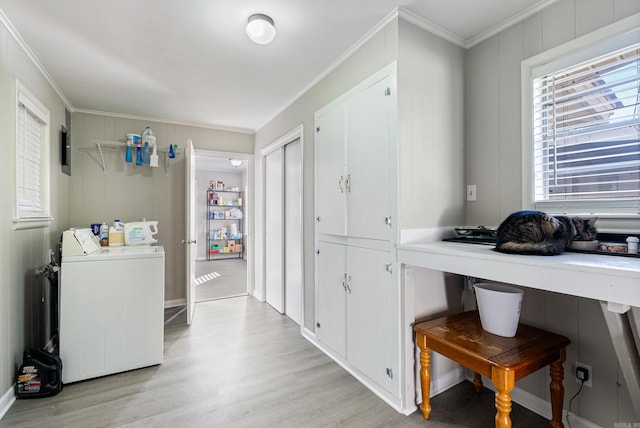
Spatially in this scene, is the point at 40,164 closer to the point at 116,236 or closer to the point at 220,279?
the point at 116,236

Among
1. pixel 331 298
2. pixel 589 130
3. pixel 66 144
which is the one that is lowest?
pixel 331 298

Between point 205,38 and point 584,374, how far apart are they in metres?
3.10

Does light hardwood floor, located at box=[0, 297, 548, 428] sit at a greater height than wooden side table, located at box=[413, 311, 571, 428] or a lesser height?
lesser

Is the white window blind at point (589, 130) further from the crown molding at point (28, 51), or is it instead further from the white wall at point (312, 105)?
the crown molding at point (28, 51)

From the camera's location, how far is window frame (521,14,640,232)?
1.46 m

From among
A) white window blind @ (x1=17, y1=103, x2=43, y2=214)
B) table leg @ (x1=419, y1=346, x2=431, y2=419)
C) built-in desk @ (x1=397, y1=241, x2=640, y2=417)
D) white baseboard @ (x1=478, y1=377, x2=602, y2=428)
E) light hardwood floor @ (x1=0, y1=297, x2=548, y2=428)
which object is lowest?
light hardwood floor @ (x1=0, y1=297, x2=548, y2=428)

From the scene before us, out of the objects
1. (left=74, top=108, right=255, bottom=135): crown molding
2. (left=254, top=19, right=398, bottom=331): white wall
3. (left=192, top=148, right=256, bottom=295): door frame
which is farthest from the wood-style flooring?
(left=74, top=108, right=255, bottom=135): crown molding

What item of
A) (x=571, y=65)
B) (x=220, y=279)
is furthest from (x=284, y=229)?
(x=571, y=65)

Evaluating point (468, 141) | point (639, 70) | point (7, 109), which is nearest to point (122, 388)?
point (7, 109)

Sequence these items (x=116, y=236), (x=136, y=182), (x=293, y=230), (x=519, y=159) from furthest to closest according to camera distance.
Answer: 1. (x=136, y=182)
2. (x=293, y=230)
3. (x=116, y=236)
4. (x=519, y=159)

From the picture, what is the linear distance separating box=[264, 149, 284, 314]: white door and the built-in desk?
2341mm

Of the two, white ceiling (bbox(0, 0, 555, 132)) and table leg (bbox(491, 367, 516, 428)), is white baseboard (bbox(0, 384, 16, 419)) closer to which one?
white ceiling (bbox(0, 0, 555, 132))

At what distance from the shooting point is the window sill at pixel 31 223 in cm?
198

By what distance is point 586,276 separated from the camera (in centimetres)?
108
